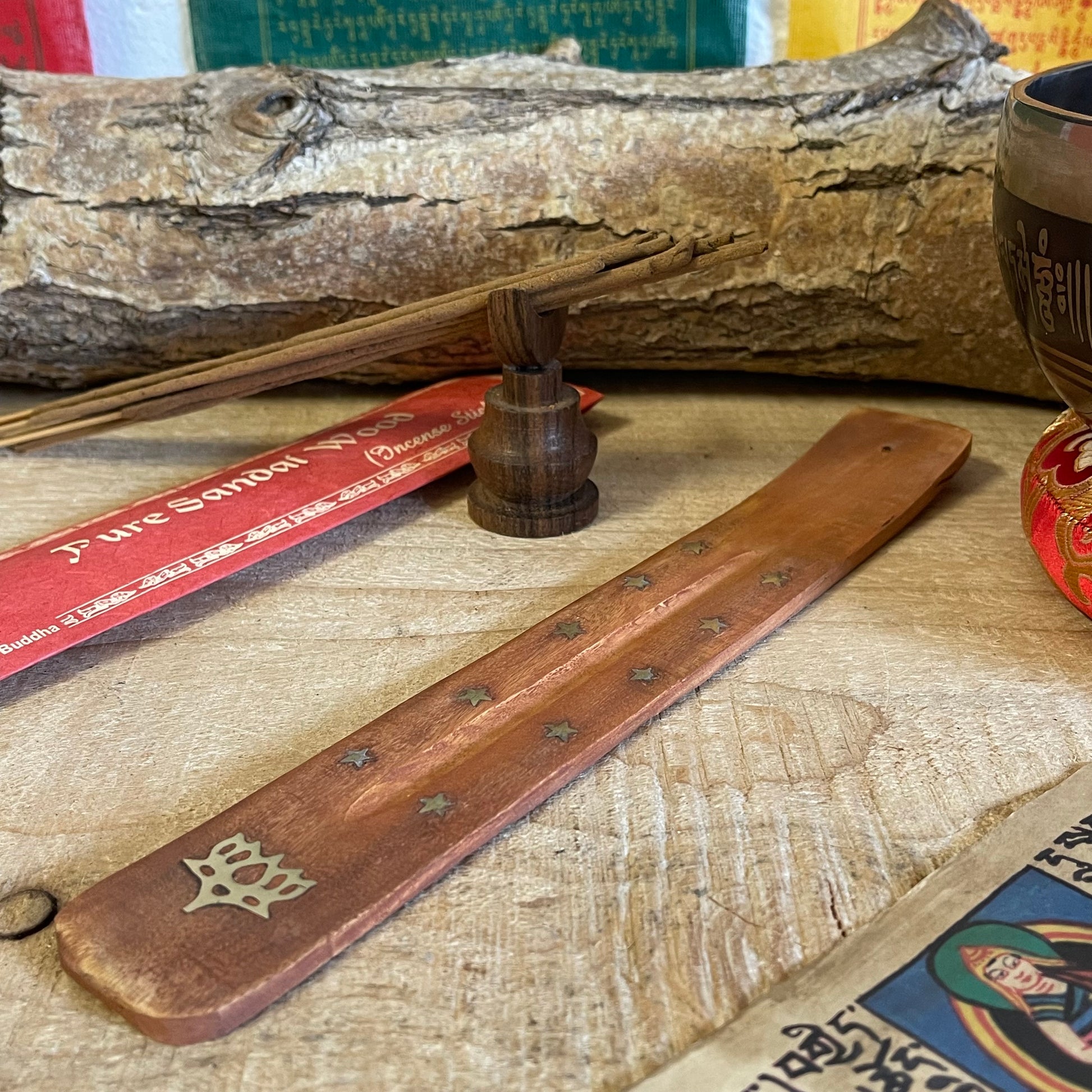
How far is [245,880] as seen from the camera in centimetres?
55

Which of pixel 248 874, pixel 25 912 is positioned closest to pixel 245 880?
pixel 248 874

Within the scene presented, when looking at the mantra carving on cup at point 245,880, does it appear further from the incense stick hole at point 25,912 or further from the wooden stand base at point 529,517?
the wooden stand base at point 529,517

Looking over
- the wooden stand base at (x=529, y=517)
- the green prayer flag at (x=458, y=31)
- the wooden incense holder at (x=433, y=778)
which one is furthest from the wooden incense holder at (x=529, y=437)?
the green prayer flag at (x=458, y=31)

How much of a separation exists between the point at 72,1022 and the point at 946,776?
456mm

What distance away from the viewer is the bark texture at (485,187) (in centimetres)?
106

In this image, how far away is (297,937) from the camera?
525 mm

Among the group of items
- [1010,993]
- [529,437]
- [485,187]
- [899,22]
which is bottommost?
[1010,993]

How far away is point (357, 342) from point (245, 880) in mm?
461

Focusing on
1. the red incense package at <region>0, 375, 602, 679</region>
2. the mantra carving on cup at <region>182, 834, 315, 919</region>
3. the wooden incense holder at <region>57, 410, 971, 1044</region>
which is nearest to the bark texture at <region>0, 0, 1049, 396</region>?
the red incense package at <region>0, 375, 602, 679</region>

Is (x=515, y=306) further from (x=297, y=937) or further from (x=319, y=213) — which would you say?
(x=297, y=937)

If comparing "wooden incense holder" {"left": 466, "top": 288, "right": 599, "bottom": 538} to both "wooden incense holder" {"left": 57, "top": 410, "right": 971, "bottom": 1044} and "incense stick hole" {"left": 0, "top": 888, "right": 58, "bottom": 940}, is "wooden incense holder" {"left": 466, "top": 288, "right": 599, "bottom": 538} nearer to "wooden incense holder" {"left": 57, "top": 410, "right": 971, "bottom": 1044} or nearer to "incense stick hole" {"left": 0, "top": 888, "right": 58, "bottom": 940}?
"wooden incense holder" {"left": 57, "top": 410, "right": 971, "bottom": 1044}

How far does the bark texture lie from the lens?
106 cm

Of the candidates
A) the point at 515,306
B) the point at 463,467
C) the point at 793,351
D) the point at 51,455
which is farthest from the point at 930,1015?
the point at 51,455

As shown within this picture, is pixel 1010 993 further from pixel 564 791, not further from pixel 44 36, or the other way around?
pixel 44 36
